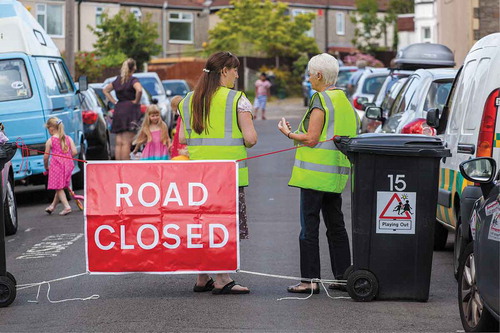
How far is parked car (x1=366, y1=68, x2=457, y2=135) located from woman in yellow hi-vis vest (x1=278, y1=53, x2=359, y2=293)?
4.44 m

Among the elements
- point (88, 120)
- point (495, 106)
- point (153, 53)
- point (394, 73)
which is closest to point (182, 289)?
point (495, 106)

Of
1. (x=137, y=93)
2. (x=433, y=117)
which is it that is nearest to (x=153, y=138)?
(x=137, y=93)

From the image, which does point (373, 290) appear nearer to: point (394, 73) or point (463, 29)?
point (394, 73)

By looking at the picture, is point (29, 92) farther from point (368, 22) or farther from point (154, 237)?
point (368, 22)

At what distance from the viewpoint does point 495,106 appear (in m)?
9.31

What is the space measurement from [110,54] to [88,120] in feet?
119

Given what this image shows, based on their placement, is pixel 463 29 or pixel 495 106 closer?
pixel 495 106

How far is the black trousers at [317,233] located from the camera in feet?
29.2

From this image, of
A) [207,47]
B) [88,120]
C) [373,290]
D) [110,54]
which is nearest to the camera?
[373,290]

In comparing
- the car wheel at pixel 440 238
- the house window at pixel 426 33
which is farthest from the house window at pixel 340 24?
the car wheel at pixel 440 238

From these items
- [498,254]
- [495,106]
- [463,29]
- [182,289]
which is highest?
[463,29]

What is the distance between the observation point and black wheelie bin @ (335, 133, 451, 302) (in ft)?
27.8

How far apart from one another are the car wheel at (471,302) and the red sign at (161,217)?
193cm

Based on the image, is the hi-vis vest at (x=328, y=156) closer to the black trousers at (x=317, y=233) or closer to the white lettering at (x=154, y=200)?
the black trousers at (x=317, y=233)
